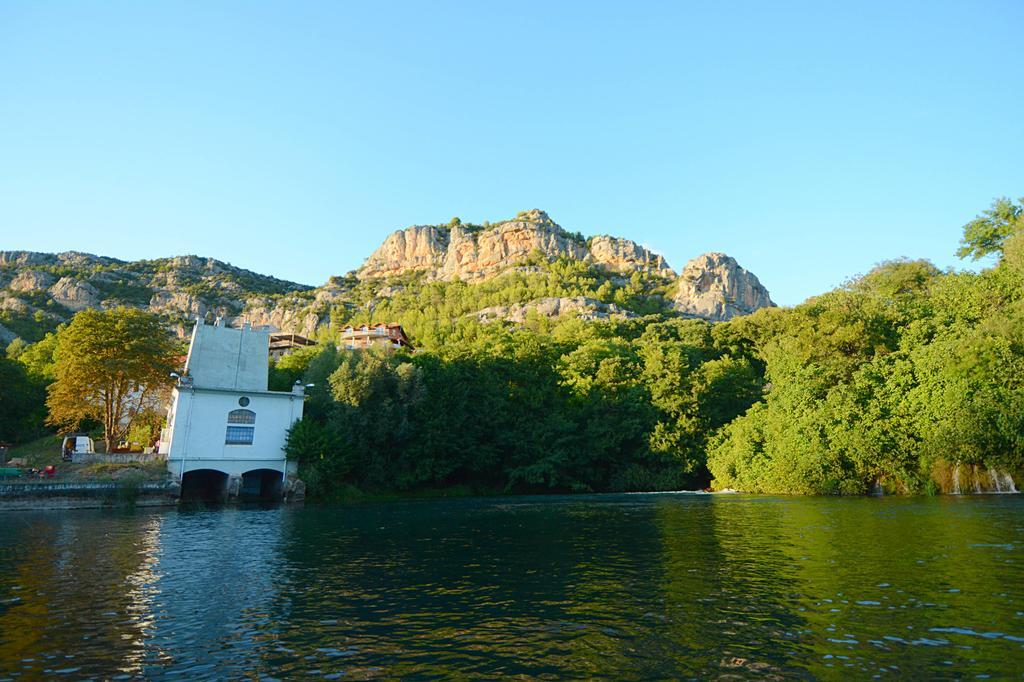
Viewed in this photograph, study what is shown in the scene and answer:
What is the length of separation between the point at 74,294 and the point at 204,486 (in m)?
146

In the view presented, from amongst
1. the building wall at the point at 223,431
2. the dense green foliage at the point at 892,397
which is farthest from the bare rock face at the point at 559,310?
the building wall at the point at 223,431

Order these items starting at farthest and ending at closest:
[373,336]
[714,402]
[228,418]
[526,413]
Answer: [373,336] < [526,413] < [714,402] < [228,418]

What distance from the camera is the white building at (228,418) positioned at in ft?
161

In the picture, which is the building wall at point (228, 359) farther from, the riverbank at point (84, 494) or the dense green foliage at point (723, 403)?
the riverbank at point (84, 494)

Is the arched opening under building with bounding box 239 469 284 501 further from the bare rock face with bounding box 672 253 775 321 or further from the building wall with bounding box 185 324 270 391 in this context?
the bare rock face with bounding box 672 253 775 321

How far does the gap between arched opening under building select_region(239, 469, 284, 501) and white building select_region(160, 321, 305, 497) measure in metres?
0.09

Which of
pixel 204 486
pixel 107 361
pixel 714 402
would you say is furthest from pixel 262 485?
pixel 714 402

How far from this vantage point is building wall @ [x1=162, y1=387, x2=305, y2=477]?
48531 mm

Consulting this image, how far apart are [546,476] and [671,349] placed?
19398mm

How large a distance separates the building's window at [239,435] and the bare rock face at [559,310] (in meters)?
94.3

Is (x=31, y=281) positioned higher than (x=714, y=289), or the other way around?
(x=714, y=289)

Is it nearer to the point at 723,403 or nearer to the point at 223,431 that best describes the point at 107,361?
the point at 223,431

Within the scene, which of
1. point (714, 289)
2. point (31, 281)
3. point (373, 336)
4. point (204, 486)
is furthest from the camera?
point (714, 289)

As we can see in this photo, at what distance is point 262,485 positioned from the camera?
5522 cm
